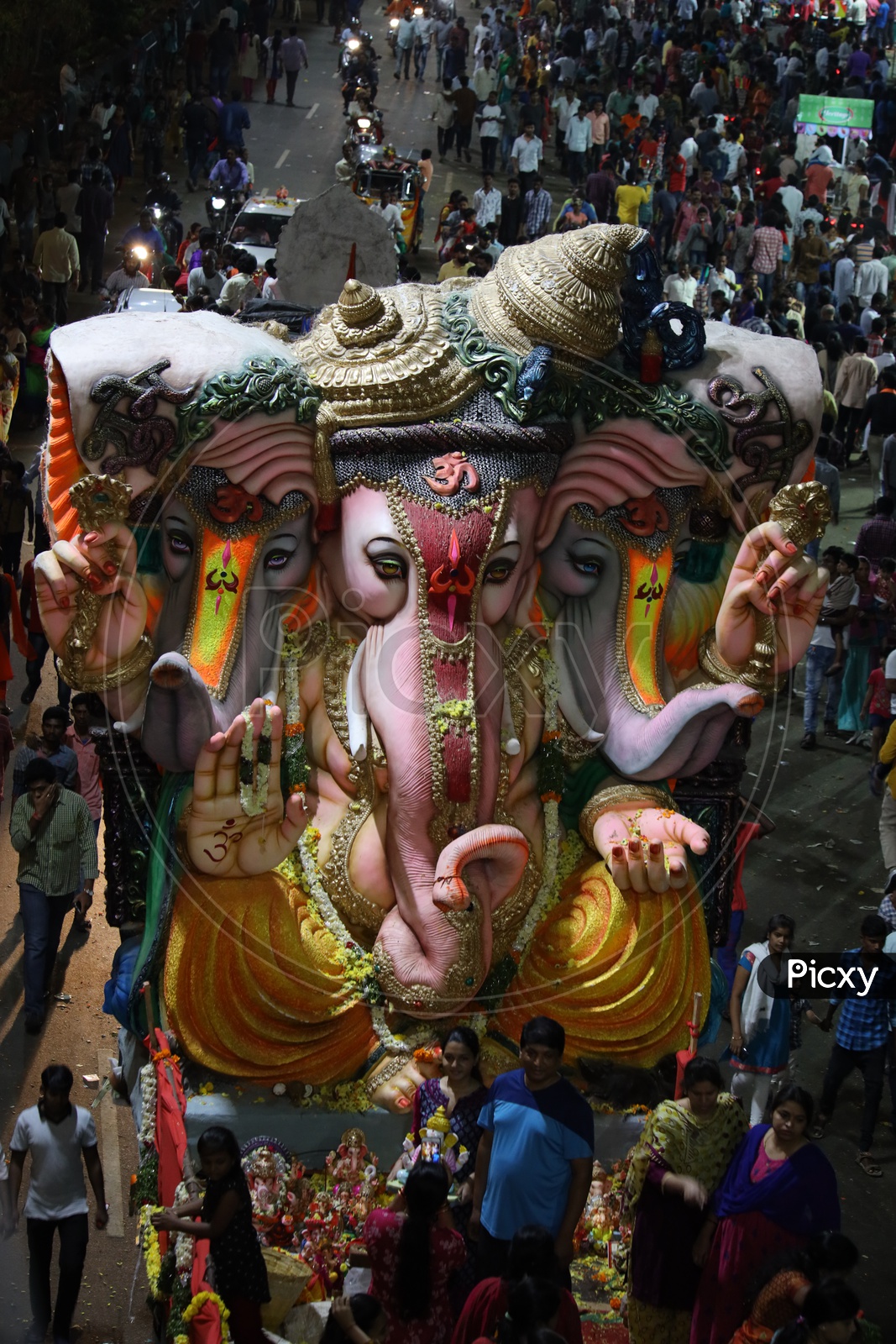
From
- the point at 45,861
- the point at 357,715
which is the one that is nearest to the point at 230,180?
the point at 45,861

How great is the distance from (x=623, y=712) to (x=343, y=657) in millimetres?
1180

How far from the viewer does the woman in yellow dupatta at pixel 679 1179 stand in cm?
687

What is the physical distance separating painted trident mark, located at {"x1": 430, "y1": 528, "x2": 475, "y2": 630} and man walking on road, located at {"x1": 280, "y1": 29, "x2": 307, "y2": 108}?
19340 mm

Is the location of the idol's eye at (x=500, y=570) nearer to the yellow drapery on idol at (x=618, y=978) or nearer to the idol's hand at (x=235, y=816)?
the idol's hand at (x=235, y=816)

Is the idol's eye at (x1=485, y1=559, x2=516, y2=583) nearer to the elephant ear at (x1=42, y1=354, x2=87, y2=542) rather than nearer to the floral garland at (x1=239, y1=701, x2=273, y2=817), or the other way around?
the floral garland at (x1=239, y1=701, x2=273, y2=817)

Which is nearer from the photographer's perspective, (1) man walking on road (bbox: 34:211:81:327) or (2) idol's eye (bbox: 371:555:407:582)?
(2) idol's eye (bbox: 371:555:407:582)

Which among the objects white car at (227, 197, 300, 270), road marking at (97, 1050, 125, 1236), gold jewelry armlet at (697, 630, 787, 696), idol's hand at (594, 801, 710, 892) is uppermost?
gold jewelry armlet at (697, 630, 787, 696)

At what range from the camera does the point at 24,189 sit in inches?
752

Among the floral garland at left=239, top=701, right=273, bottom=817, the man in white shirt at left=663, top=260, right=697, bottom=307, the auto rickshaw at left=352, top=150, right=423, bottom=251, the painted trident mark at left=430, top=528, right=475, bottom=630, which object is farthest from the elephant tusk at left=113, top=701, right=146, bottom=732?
the auto rickshaw at left=352, top=150, right=423, bottom=251

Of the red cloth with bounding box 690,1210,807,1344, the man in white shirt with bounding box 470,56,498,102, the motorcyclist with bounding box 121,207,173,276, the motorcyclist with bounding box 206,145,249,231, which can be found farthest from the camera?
the man in white shirt with bounding box 470,56,498,102

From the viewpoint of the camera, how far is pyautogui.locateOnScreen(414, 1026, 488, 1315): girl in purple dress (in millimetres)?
7227

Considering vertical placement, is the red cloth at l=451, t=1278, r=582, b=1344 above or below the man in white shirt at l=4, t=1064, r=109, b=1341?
above

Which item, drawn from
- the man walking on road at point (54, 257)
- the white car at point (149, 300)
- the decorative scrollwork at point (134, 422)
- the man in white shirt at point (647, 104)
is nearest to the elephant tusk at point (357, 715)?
the decorative scrollwork at point (134, 422)

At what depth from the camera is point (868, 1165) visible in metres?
9.17
